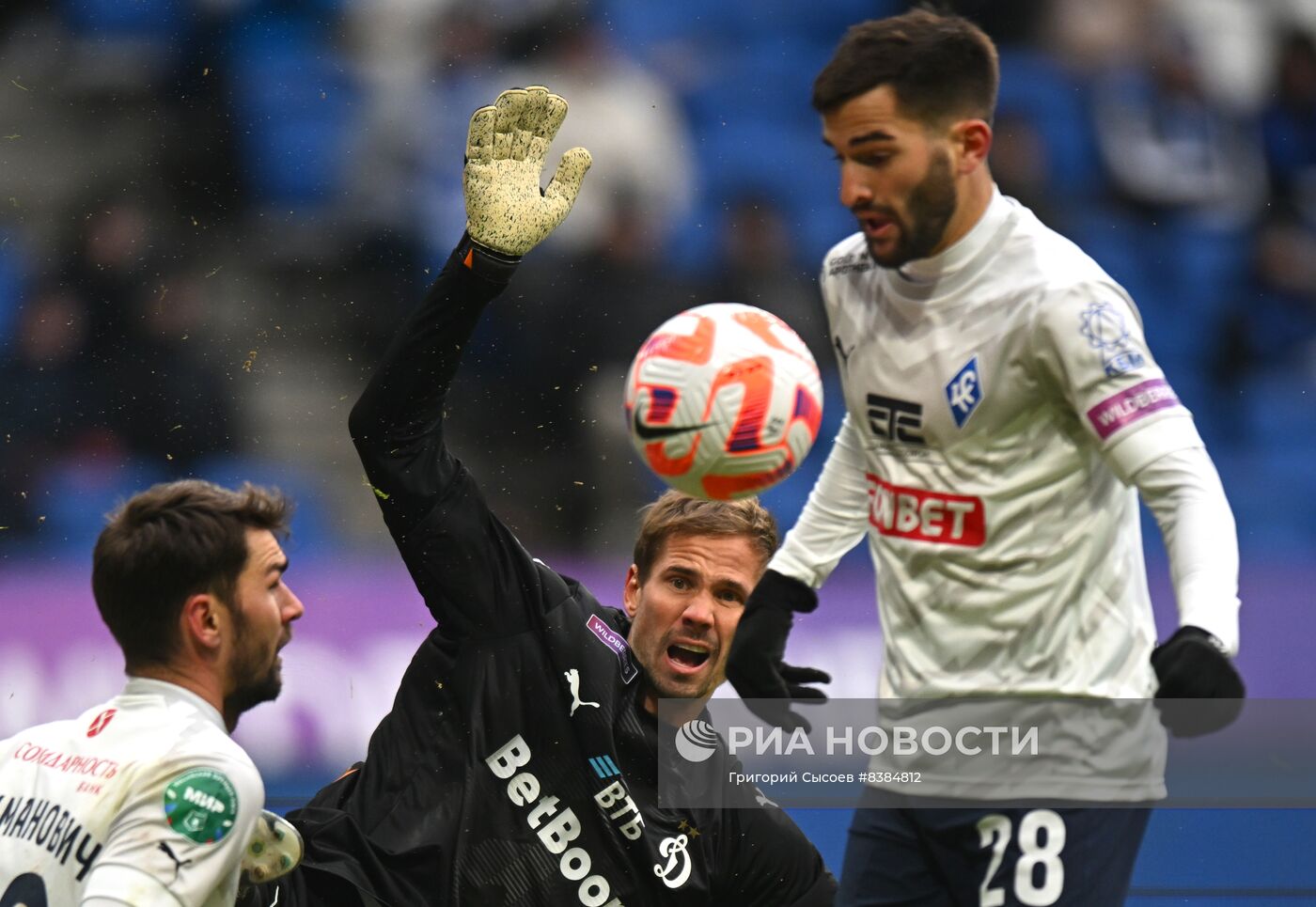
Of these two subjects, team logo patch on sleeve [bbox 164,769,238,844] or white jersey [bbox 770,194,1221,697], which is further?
team logo patch on sleeve [bbox 164,769,238,844]

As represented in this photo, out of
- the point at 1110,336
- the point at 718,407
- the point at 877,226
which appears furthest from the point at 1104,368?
the point at 718,407

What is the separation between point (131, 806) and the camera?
2943 mm

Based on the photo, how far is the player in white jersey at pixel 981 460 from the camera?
281cm

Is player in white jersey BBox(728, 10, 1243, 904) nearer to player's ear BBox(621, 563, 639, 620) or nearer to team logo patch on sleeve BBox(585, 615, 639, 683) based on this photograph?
team logo patch on sleeve BBox(585, 615, 639, 683)

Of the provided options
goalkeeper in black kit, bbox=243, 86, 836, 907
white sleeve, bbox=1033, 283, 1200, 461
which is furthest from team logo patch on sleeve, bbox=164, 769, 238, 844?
white sleeve, bbox=1033, 283, 1200, 461

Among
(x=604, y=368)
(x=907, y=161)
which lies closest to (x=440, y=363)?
(x=907, y=161)

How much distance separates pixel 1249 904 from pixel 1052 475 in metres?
2.98

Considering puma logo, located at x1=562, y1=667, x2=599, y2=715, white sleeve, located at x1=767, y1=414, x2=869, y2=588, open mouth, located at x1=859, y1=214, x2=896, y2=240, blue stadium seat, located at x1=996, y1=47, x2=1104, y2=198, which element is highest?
blue stadium seat, located at x1=996, y1=47, x2=1104, y2=198

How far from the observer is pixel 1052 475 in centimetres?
283

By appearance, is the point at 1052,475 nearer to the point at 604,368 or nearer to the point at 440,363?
the point at 440,363

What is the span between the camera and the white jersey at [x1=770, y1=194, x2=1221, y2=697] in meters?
2.80

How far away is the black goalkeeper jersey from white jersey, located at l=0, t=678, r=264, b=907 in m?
0.76

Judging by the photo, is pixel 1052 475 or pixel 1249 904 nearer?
pixel 1052 475

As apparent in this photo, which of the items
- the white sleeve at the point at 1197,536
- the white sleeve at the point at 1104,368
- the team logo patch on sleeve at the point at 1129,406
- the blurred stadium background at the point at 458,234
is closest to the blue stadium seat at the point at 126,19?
the blurred stadium background at the point at 458,234
